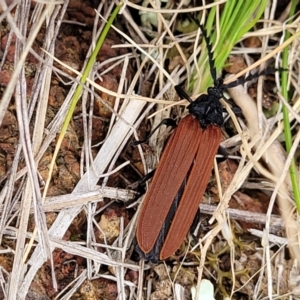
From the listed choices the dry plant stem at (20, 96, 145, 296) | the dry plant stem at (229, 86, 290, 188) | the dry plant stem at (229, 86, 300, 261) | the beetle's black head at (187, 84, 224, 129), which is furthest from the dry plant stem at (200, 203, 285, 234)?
the dry plant stem at (20, 96, 145, 296)

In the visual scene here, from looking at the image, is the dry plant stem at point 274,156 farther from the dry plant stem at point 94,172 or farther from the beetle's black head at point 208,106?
the dry plant stem at point 94,172

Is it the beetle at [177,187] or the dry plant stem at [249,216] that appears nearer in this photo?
the beetle at [177,187]

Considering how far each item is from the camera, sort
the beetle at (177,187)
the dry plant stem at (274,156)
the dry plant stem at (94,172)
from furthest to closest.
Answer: the dry plant stem at (274,156), the beetle at (177,187), the dry plant stem at (94,172)

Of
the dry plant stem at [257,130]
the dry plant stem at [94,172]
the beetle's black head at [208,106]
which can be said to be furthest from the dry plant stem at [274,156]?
the dry plant stem at [94,172]

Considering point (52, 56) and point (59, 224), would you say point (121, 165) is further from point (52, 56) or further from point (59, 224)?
point (52, 56)

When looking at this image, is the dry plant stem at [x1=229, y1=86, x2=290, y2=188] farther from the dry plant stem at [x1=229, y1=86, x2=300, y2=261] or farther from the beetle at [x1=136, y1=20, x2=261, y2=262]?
the beetle at [x1=136, y1=20, x2=261, y2=262]

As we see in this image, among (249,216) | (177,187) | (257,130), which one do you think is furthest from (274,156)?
(177,187)

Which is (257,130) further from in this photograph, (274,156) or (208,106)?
(208,106)
